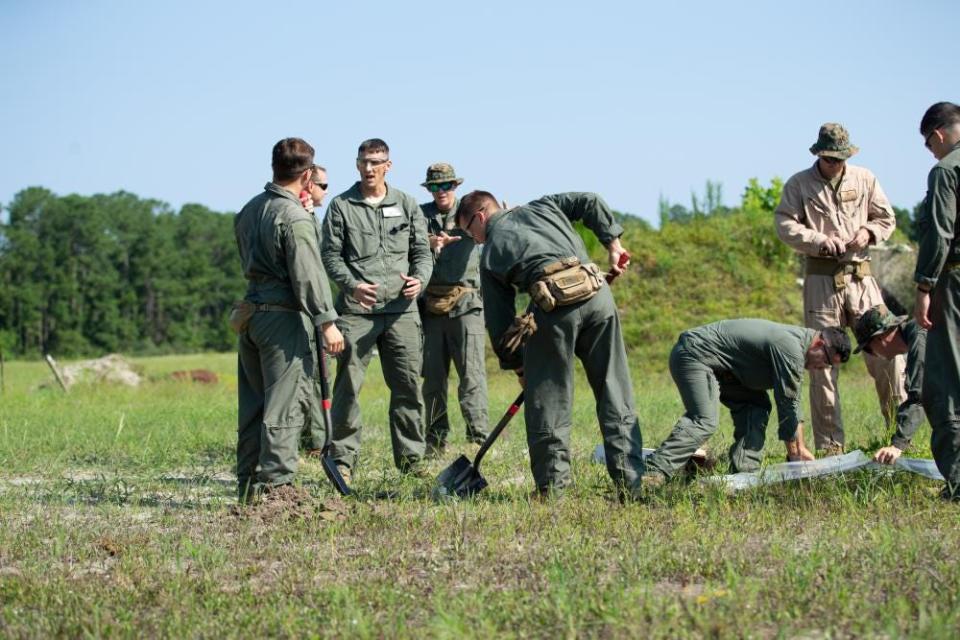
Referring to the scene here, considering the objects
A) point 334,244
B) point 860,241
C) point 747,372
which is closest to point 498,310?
point 747,372

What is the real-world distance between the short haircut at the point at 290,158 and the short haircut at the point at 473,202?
3.15 ft

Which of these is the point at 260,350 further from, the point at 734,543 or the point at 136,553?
the point at 734,543

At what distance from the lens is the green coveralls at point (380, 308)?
26.6ft

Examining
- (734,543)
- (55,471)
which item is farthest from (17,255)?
(734,543)

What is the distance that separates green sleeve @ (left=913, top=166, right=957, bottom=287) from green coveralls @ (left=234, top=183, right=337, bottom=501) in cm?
328

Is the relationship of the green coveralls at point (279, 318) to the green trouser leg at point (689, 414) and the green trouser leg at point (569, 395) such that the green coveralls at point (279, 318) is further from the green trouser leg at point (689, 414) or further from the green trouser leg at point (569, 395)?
the green trouser leg at point (689, 414)

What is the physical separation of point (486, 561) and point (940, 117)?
3632 mm

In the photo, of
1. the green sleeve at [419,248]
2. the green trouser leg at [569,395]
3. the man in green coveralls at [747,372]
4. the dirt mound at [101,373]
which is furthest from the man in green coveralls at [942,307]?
the dirt mound at [101,373]

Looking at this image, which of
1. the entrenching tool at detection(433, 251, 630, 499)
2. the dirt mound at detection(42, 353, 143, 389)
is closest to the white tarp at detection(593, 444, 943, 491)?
the entrenching tool at detection(433, 251, 630, 499)

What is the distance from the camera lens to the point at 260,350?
6.65 meters

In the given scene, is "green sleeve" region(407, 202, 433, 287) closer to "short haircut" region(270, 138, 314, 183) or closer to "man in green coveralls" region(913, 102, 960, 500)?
"short haircut" region(270, 138, 314, 183)

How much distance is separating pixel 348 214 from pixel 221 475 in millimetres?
2186

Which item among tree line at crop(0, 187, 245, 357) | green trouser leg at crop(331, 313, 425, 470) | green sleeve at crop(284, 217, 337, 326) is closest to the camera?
green sleeve at crop(284, 217, 337, 326)

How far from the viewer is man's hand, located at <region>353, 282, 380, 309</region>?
7.93m
